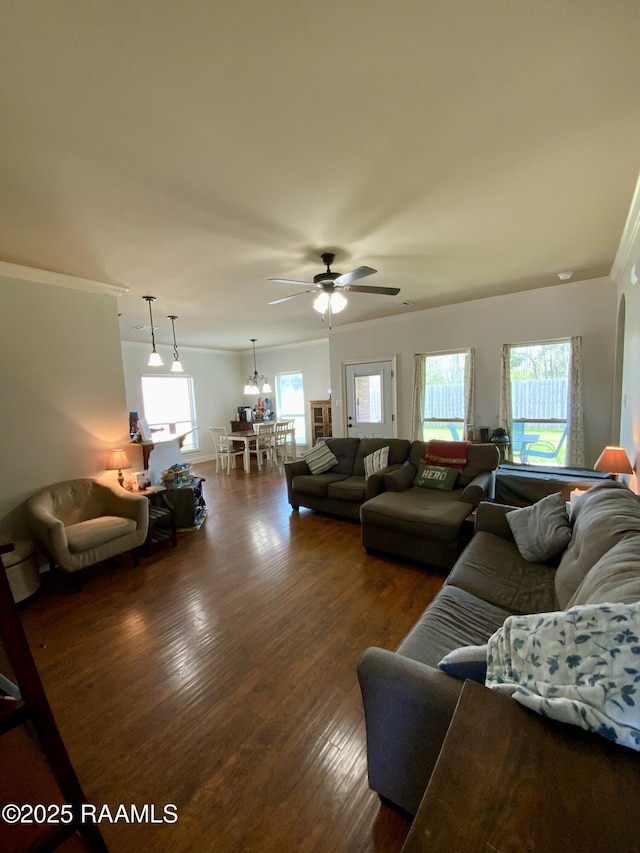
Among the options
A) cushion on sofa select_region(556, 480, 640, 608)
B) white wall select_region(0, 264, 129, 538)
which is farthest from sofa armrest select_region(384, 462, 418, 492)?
white wall select_region(0, 264, 129, 538)

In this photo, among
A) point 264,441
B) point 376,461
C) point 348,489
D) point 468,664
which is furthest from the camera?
point 264,441

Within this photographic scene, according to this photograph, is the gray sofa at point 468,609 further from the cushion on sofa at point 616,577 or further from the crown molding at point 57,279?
the crown molding at point 57,279

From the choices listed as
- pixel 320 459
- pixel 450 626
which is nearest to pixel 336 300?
pixel 320 459

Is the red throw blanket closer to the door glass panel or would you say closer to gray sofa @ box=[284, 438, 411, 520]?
gray sofa @ box=[284, 438, 411, 520]

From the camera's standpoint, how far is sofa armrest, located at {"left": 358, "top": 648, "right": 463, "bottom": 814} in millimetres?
1007

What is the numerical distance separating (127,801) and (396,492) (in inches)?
106

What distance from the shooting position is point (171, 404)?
282 inches

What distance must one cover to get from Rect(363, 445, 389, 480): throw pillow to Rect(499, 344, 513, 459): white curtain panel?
1.81 meters

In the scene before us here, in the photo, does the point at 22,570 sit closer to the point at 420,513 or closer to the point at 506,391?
the point at 420,513

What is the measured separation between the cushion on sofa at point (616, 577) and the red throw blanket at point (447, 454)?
2.14m

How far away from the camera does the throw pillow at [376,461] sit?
3908 millimetres

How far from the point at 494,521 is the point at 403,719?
1644 millimetres

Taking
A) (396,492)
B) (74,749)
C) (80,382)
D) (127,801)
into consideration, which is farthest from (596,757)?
(80,382)

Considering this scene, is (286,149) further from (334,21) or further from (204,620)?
(204,620)
